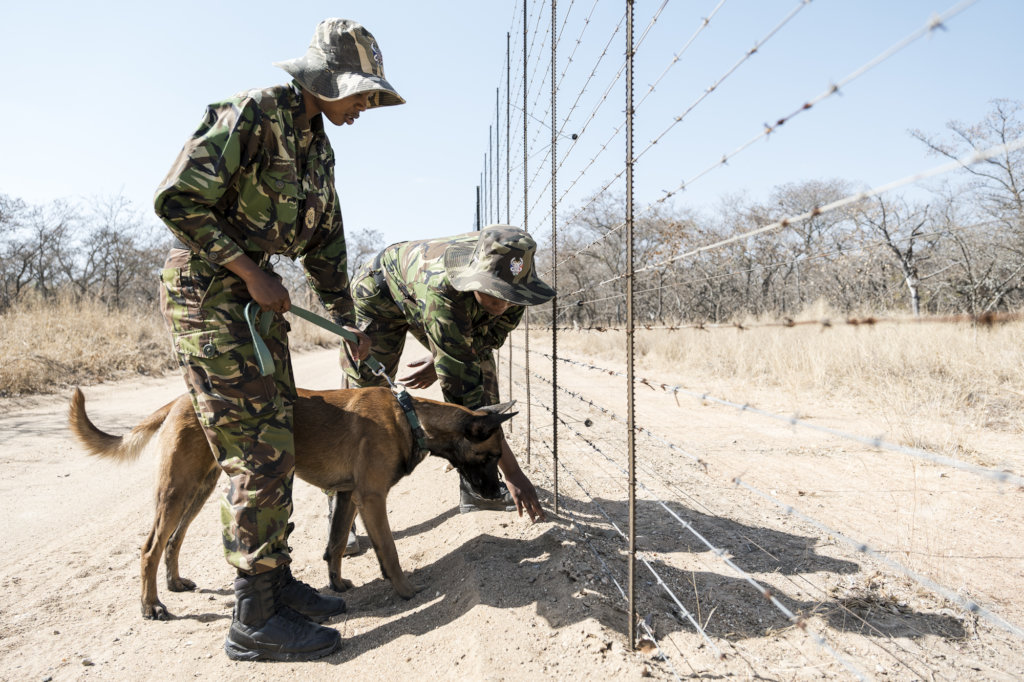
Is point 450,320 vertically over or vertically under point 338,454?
over

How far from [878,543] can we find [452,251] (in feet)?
10.4

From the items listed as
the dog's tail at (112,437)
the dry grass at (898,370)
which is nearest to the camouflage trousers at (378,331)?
the dog's tail at (112,437)

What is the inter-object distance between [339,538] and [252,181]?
2.02m

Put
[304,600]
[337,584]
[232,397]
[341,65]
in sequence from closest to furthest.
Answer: [232,397] → [341,65] → [304,600] → [337,584]

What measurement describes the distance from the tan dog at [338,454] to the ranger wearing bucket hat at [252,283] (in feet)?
1.72

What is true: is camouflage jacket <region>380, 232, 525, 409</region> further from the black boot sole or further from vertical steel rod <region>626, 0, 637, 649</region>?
the black boot sole

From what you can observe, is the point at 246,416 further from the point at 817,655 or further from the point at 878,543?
the point at 878,543

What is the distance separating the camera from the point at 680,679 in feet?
7.26

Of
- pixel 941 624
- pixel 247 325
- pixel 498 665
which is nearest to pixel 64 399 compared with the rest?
pixel 247 325

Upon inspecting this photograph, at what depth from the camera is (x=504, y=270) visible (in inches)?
134

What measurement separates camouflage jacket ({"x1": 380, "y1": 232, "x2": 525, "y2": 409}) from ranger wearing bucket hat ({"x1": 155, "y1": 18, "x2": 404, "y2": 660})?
40.5 inches

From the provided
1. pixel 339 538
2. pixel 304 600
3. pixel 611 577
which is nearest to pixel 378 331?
pixel 339 538

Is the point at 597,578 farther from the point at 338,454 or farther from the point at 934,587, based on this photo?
the point at 934,587

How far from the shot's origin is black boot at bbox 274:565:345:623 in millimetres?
2709
